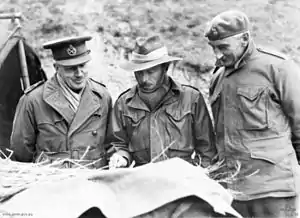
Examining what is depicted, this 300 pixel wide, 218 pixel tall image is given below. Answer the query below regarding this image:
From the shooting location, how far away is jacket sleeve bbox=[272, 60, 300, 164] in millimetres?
3828

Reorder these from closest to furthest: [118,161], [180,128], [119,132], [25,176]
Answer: [25,176] < [118,161] < [180,128] < [119,132]

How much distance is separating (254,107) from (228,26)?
56 centimetres

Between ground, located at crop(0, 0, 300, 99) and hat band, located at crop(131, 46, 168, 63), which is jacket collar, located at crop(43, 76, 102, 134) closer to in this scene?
hat band, located at crop(131, 46, 168, 63)

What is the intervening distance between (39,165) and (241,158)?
1350mm

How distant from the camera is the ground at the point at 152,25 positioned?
870 centimetres

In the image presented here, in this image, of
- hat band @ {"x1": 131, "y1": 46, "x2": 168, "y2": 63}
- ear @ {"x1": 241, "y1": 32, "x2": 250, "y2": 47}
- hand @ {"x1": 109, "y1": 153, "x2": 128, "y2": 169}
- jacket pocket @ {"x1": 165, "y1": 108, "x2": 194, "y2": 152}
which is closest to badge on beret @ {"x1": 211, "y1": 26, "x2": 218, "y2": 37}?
ear @ {"x1": 241, "y1": 32, "x2": 250, "y2": 47}

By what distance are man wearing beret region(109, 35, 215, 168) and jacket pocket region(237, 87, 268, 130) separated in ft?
1.28

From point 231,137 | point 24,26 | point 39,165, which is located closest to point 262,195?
point 231,137

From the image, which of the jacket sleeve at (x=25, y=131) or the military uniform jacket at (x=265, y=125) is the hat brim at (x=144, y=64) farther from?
the jacket sleeve at (x=25, y=131)

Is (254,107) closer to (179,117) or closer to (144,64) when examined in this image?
(179,117)

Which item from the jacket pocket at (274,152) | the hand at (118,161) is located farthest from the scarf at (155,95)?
the jacket pocket at (274,152)

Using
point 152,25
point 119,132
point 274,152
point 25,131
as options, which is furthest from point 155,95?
point 152,25

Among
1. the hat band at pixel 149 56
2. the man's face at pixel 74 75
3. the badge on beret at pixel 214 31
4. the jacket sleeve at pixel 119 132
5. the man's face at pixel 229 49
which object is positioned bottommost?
the jacket sleeve at pixel 119 132

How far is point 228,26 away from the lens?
3902mm
